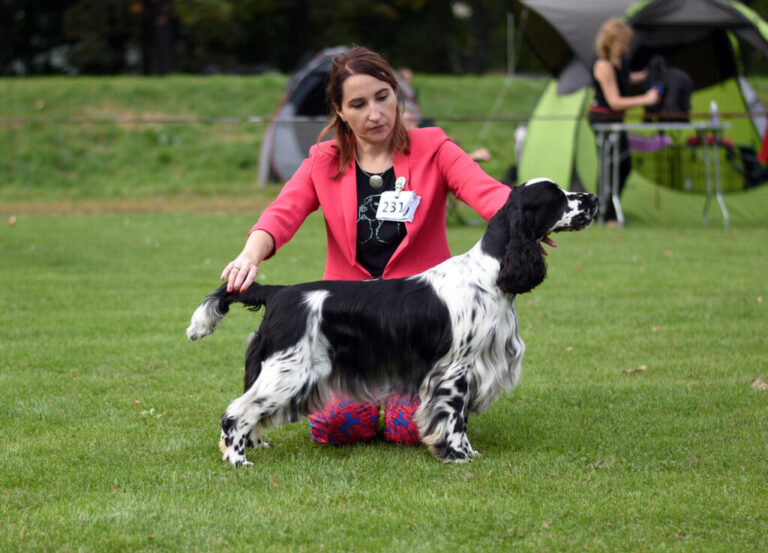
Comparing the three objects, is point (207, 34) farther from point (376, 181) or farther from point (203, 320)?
point (203, 320)

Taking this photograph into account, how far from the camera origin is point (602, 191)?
10.9m

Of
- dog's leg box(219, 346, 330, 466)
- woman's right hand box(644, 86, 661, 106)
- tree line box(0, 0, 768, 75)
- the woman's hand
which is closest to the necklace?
the woman's hand

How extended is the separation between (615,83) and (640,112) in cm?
157

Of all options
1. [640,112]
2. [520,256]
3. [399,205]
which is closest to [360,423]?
[399,205]

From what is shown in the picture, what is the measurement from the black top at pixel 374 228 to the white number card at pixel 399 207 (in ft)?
0.13

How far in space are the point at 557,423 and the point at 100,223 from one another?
28.9 ft

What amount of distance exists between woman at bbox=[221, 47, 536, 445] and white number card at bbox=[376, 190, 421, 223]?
28 mm

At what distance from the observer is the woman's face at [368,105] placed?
371cm

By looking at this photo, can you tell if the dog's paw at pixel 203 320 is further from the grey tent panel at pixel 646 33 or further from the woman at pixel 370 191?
the grey tent panel at pixel 646 33

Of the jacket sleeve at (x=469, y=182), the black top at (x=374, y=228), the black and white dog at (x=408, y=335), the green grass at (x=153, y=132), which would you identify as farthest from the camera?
the green grass at (x=153, y=132)

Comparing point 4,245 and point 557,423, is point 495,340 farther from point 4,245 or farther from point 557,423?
point 4,245

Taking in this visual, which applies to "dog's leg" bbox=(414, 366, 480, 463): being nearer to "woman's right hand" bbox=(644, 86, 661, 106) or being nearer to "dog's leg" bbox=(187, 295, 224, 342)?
"dog's leg" bbox=(187, 295, 224, 342)

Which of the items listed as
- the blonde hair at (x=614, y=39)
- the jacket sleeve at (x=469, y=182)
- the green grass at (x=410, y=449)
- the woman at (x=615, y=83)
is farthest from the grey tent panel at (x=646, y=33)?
the jacket sleeve at (x=469, y=182)

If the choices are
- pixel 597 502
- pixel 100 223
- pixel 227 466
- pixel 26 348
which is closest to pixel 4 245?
pixel 100 223
